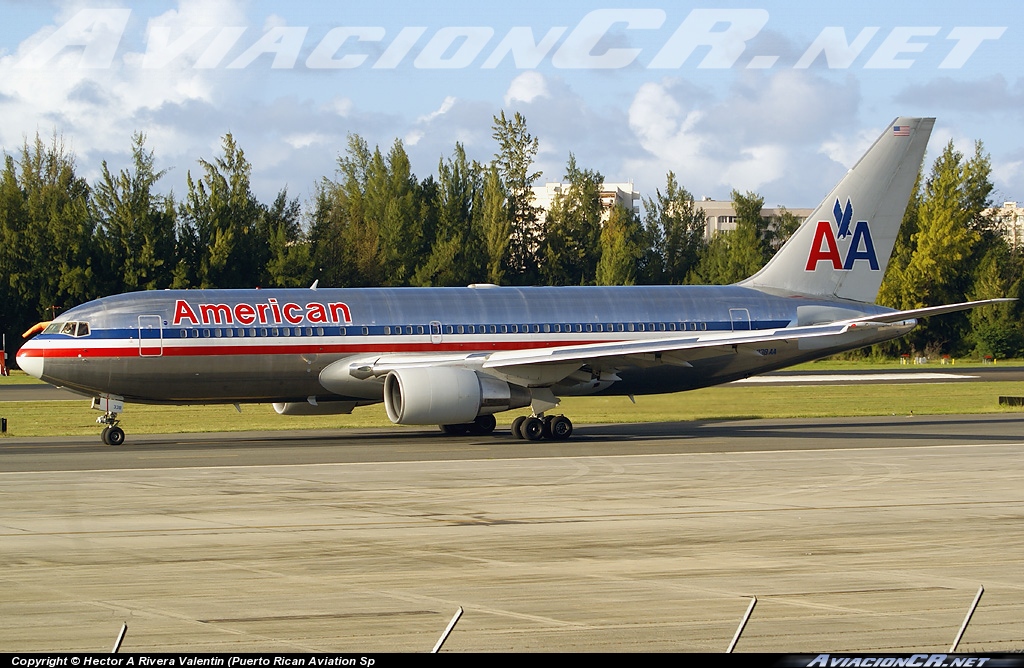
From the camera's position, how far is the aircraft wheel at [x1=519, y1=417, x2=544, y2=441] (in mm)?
31422

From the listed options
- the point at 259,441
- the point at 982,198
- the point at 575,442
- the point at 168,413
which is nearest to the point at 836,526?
the point at 575,442

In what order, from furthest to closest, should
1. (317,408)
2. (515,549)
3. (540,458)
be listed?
(317,408) → (540,458) → (515,549)

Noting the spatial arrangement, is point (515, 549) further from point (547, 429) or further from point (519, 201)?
point (519, 201)

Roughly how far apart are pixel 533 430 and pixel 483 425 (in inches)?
125

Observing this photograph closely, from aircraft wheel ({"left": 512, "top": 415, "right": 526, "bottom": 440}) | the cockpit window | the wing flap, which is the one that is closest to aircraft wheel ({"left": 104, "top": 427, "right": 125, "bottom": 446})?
the cockpit window

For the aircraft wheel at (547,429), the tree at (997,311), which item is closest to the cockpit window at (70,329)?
the aircraft wheel at (547,429)

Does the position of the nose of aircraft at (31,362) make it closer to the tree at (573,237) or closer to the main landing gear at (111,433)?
the main landing gear at (111,433)

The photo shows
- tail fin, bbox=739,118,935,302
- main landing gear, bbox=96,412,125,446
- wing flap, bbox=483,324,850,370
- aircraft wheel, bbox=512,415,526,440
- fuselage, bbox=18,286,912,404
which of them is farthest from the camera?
tail fin, bbox=739,118,935,302

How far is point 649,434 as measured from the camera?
109 feet

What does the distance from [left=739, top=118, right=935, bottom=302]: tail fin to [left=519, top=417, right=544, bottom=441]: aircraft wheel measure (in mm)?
9084

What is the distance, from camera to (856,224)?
36.4m

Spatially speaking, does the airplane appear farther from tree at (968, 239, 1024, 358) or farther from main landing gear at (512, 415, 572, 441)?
tree at (968, 239, 1024, 358)

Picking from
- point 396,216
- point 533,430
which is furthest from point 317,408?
point 396,216

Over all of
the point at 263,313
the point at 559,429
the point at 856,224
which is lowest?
the point at 559,429
